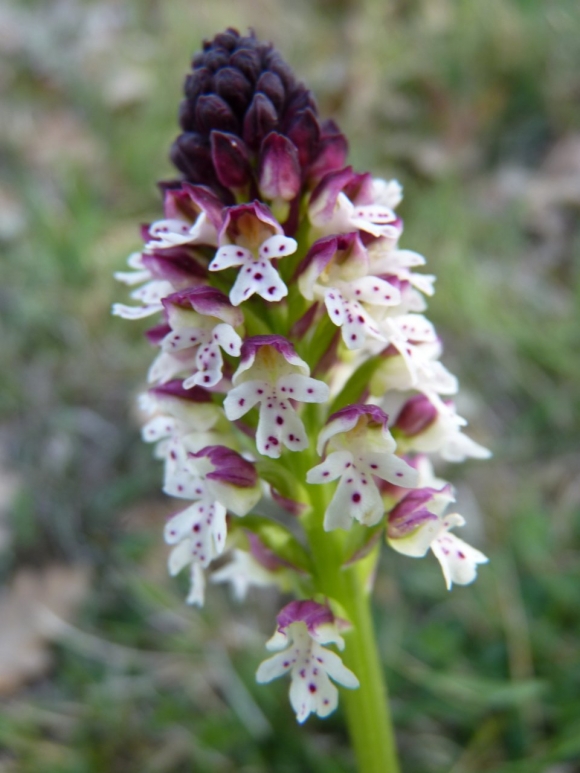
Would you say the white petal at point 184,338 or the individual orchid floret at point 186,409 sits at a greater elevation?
the white petal at point 184,338

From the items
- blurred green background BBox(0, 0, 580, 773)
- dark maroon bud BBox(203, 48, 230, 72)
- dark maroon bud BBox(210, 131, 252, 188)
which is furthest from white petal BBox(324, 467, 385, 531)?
blurred green background BBox(0, 0, 580, 773)

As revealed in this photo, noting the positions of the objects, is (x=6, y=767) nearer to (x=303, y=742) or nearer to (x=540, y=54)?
(x=303, y=742)

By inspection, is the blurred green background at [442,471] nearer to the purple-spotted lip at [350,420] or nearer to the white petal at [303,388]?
the purple-spotted lip at [350,420]

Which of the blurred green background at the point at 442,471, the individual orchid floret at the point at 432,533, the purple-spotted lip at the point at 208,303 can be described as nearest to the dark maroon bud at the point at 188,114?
the purple-spotted lip at the point at 208,303

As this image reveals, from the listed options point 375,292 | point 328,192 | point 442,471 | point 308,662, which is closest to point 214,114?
point 328,192

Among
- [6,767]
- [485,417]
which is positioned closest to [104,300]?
[485,417]

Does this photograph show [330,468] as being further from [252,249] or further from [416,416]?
[252,249]
